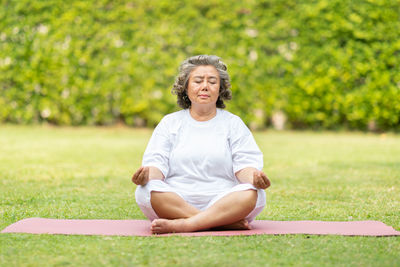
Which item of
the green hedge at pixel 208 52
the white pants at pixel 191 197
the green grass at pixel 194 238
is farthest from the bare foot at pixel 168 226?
the green hedge at pixel 208 52

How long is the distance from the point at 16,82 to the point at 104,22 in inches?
87.9

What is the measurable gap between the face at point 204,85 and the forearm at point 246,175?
1.79 ft

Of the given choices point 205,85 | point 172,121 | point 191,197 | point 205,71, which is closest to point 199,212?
point 191,197

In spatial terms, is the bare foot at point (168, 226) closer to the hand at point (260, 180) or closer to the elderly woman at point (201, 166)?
the elderly woman at point (201, 166)

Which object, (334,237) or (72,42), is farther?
(72,42)

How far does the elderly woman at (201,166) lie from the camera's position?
12.7 feet

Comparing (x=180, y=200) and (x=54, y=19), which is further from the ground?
(x=54, y=19)

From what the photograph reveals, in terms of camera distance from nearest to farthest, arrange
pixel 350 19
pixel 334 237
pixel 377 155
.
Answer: pixel 334 237 → pixel 377 155 → pixel 350 19

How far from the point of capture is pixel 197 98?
4.21 metres

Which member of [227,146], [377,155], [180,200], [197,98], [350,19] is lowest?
[377,155]

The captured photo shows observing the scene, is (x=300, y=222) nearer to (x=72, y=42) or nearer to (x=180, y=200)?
(x=180, y=200)

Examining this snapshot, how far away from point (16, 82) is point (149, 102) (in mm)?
2818

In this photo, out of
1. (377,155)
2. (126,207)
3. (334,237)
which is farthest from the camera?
(377,155)

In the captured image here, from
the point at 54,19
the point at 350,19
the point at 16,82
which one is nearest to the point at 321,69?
the point at 350,19
